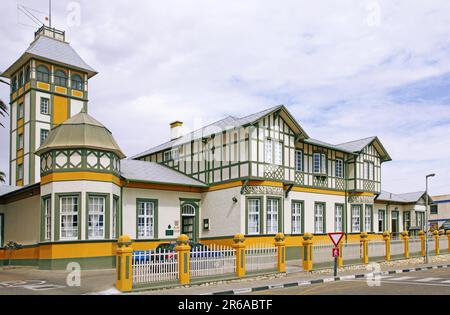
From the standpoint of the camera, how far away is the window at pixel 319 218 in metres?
30.3

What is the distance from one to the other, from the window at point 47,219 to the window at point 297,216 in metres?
14.1

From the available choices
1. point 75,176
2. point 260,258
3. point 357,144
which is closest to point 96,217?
point 75,176

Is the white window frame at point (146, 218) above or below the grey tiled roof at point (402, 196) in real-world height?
below

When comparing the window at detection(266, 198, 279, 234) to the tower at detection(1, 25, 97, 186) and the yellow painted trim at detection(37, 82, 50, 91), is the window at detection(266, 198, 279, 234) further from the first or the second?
the yellow painted trim at detection(37, 82, 50, 91)

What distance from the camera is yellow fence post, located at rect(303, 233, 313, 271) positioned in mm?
19703

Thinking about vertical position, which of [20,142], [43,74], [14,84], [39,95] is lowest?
[20,142]

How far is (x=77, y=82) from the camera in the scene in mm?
38094

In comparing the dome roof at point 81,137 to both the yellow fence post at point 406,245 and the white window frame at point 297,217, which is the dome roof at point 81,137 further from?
the yellow fence post at point 406,245

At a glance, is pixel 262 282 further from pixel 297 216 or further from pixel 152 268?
pixel 297 216

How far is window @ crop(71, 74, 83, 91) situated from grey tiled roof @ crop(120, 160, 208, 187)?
41.1 feet

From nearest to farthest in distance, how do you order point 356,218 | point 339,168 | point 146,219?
Answer: point 146,219 < point 339,168 < point 356,218

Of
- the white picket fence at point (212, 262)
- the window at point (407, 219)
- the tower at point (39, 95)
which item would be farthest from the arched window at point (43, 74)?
the window at point (407, 219)

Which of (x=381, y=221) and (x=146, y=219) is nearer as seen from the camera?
(x=146, y=219)

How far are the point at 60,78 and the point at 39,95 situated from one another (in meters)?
2.42
